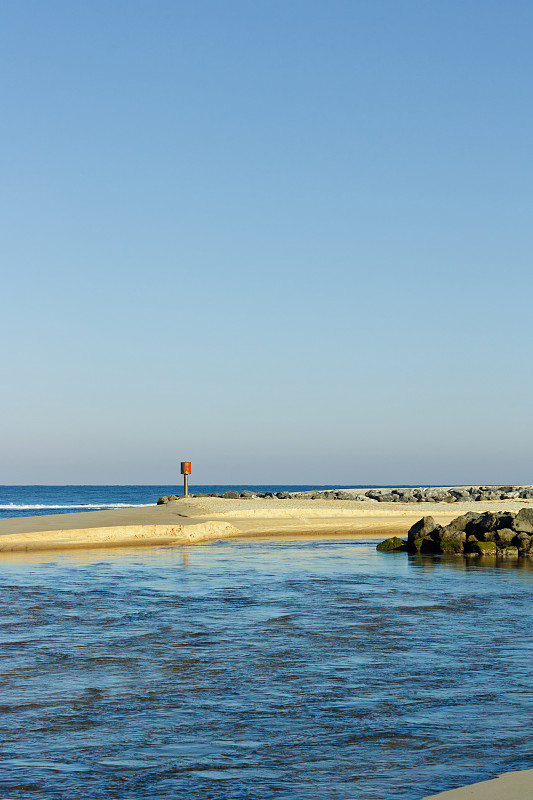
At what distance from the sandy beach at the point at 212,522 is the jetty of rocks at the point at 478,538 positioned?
16.6 feet

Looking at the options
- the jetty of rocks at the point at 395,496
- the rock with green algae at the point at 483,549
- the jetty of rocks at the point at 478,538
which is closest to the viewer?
the rock with green algae at the point at 483,549

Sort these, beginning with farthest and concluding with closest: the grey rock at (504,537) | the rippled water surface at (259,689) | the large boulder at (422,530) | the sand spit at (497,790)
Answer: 1. the large boulder at (422,530)
2. the grey rock at (504,537)
3. the rippled water surface at (259,689)
4. the sand spit at (497,790)

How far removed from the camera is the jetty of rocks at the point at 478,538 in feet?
87.1

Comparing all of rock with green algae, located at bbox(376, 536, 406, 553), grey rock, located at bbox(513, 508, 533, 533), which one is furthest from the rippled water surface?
grey rock, located at bbox(513, 508, 533, 533)

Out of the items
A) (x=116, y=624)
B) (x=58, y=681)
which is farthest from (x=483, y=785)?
(x=116, y=624)

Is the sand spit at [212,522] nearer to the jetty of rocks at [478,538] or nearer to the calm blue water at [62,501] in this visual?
the jetty of rocks at [478,538]

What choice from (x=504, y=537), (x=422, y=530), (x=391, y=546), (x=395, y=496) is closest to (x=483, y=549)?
(x=504, y=537)

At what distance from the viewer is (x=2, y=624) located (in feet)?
43.2

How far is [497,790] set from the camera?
18.8 ft

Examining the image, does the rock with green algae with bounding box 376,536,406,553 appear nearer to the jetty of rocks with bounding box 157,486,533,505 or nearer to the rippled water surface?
the rippled water surface

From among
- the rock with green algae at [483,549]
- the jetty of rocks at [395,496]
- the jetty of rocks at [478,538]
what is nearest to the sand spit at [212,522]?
the jetty of rocks at [478,538]

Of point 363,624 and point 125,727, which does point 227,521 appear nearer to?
point 363,624

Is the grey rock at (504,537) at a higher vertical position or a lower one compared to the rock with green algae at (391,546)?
higher

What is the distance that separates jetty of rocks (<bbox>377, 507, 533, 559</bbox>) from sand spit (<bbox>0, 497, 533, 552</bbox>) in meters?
4.96
